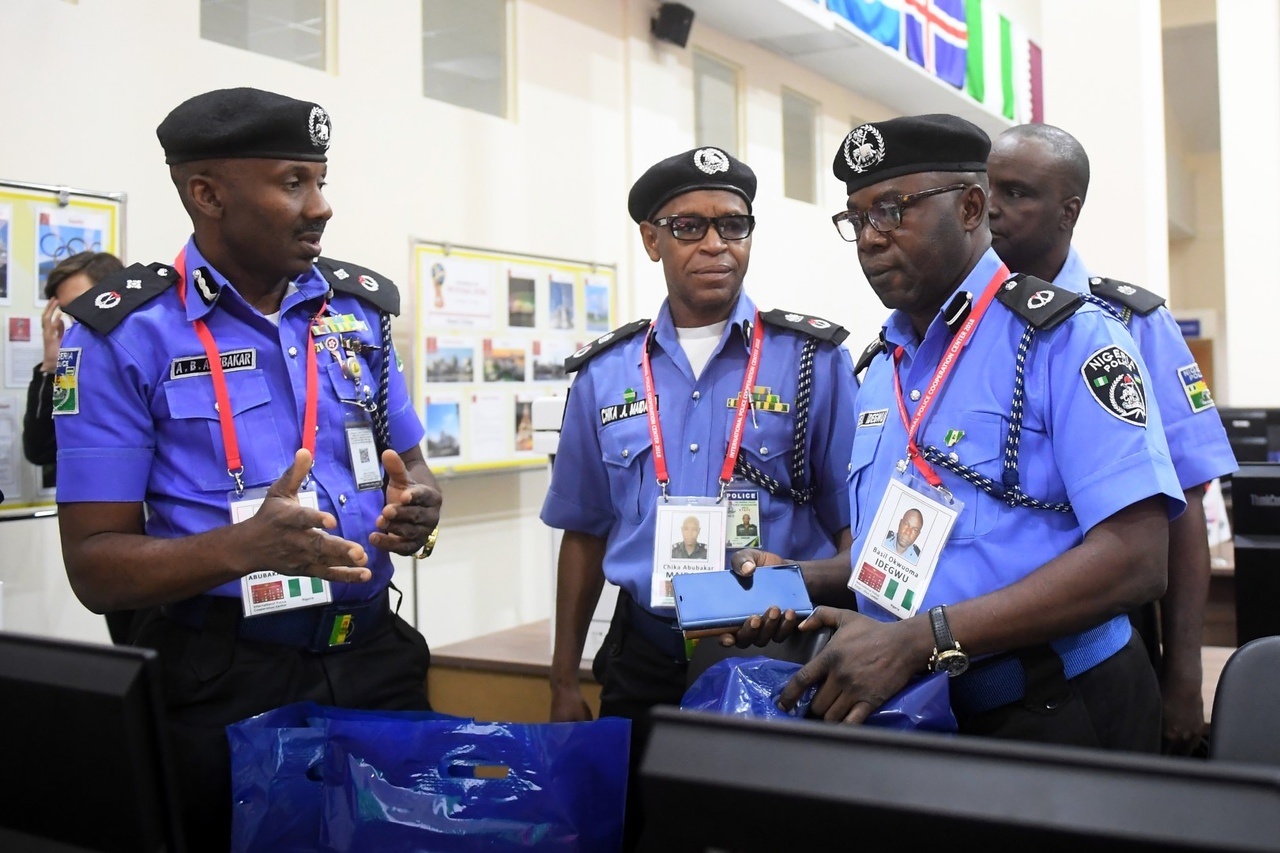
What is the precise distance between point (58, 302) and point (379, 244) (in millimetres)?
1488

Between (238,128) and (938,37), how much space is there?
708 cm

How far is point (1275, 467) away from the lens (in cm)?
216

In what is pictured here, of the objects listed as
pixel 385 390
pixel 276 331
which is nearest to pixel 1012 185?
pixel 385 390

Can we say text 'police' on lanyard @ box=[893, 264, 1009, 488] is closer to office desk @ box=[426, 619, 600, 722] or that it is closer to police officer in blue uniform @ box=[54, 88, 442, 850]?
police officer in blue uniform @ box=[54, 88, 442, 850]

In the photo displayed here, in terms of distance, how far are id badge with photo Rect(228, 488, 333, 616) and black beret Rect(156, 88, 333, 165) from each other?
52cm

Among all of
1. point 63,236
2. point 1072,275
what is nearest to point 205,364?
point 1072,275

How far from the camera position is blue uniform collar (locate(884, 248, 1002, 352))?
5.16 ft

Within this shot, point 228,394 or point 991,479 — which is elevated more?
point 228,394

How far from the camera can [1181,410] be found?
2.03 meters

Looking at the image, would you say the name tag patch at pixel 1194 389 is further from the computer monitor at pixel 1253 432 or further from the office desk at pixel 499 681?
the computer monitor at pixel 1253 432

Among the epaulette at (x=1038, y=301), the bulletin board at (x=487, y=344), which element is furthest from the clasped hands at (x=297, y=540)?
the bulletin board at (x=487, y=344)

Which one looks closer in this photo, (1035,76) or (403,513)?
(403,513)

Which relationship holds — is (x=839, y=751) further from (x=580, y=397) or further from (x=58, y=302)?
(x=58, y=302)

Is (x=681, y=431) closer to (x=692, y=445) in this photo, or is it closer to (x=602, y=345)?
(x=692, y=445)
